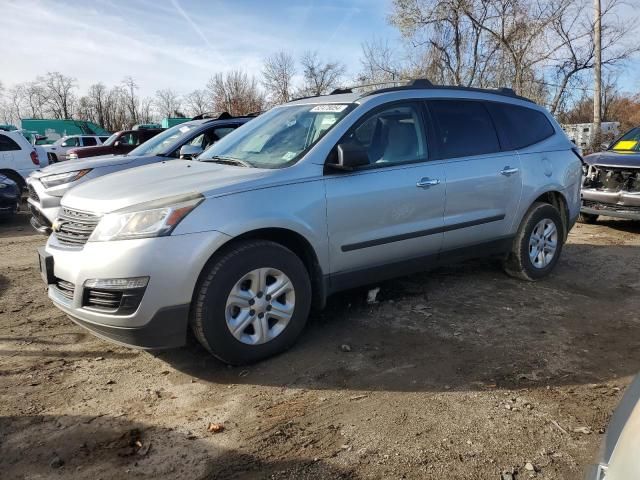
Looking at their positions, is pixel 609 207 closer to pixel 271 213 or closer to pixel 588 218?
pixel 588 218

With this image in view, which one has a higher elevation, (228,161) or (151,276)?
(228,161)

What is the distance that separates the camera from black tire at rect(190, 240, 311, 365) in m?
3.14

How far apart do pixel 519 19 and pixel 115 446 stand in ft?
80.4

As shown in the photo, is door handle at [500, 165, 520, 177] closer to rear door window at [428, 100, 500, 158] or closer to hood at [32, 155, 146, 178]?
rear door window at [428, 100, 500, 158]

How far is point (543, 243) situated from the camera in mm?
5258

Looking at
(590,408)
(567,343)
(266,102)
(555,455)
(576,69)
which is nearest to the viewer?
(555,455)

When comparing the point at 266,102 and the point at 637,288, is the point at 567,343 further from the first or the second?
the point at 266,102

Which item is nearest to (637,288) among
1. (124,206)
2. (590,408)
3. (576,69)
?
(590,408)

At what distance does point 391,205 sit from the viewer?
12.9 feet

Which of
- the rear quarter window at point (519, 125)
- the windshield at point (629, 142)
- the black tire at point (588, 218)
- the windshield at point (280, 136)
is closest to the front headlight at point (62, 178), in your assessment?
the windshield at point (280, 136)

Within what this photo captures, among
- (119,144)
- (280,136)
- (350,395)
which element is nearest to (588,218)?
(280,136)

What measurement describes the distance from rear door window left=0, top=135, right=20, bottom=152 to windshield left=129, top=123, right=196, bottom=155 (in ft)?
18.9

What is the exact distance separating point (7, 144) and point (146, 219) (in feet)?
35.3

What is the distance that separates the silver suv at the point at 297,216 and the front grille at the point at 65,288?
15 mm
